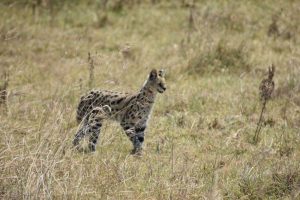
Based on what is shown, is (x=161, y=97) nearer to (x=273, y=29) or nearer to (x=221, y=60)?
(x=221, y=60)

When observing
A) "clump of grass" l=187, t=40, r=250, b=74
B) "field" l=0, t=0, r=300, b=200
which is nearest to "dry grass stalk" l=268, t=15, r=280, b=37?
"field" l=0, t=0, r=300, b=200

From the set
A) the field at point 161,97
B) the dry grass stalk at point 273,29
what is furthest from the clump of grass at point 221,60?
the dry grass stalk at point 273,29

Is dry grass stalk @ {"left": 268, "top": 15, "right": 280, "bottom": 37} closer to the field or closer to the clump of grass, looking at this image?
the field

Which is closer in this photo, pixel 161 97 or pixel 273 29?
pixel 161 97

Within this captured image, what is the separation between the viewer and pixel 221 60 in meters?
12.1

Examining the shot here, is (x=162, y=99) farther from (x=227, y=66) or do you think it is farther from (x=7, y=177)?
(x=7, y=177)

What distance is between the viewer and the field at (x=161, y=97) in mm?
6566

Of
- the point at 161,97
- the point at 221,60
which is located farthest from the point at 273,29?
the point at 161,97

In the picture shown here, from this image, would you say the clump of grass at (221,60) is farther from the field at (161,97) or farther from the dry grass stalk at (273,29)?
Answer: the dry grass stalk at (273,29)

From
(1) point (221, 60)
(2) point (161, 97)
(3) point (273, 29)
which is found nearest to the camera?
(2) point (161, 97)

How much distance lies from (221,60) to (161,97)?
194 cm

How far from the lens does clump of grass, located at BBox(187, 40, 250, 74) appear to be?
11.9 meters

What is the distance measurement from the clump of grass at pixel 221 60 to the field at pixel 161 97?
2 centimetres

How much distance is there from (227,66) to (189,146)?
3822mm
